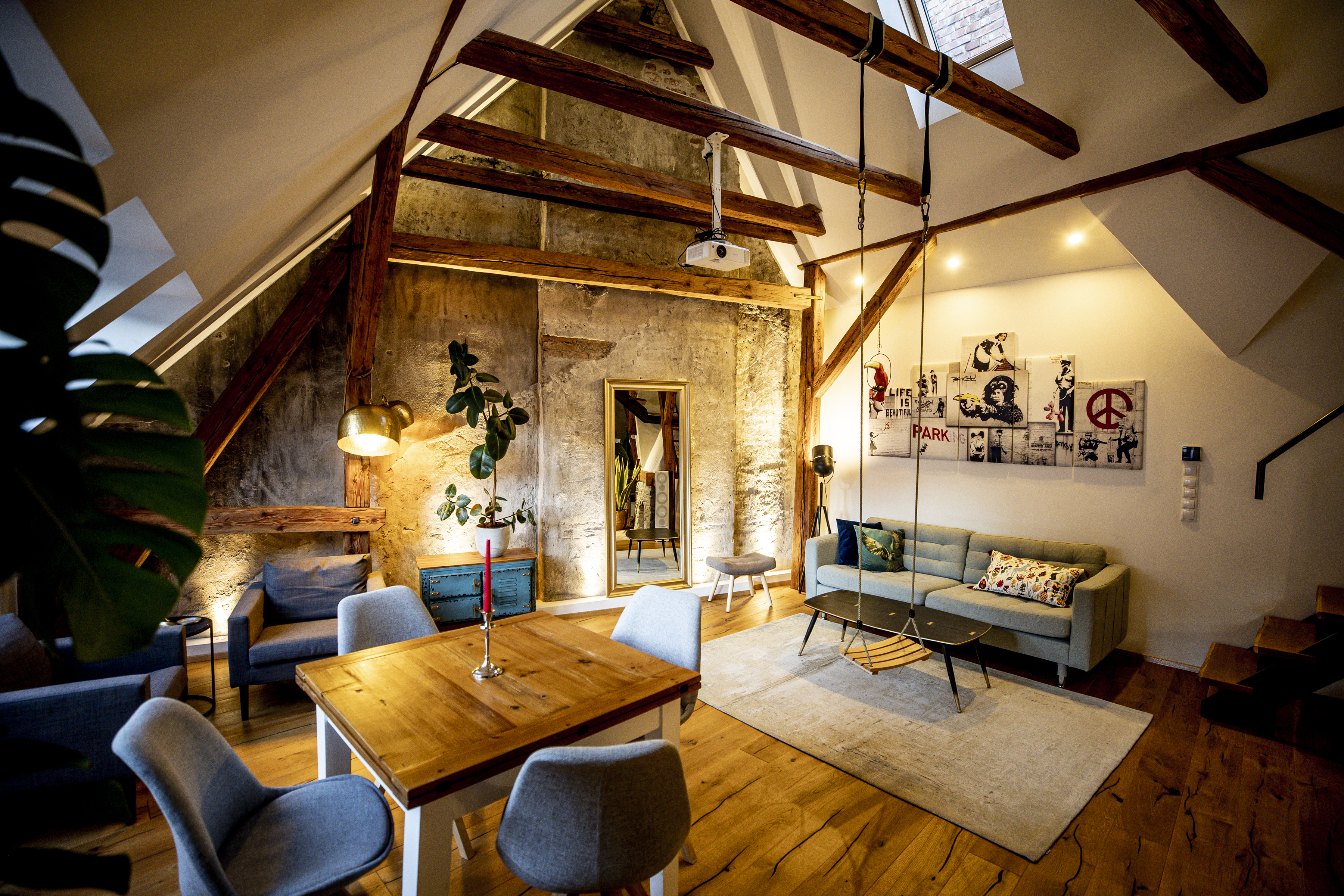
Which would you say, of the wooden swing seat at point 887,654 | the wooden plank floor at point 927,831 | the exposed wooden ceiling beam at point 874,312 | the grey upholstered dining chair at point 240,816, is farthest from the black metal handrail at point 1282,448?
the grey upholstered dining chair at point 240,816

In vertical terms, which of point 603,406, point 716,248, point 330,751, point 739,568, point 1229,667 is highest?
point 716,248

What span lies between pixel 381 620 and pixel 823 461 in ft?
14.1

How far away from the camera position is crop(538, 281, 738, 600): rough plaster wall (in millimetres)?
5336

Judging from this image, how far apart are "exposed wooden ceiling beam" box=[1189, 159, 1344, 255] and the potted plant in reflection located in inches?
189

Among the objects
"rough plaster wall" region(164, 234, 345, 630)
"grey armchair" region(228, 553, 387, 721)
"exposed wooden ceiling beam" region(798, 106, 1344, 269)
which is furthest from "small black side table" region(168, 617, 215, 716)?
"exposed wooden ceiling beam" region(798, 106, 1344, 269)

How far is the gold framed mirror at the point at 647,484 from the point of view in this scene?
5.57 meters

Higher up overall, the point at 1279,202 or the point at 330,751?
the point at 1279,202

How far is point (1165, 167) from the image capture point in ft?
11.6

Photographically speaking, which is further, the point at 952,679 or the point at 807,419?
the point at 807,419

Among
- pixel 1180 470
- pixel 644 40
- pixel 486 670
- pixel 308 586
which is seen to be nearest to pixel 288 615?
pixel 308 586

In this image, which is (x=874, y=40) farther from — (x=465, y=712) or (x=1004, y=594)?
(x=1004, y=594)

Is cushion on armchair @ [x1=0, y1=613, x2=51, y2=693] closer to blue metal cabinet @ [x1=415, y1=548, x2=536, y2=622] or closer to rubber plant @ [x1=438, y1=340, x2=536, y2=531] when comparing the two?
blue metal cabinet @ [x1=415, y1=548, x2=536, y2=622]

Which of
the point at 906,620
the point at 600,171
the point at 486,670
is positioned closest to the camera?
the point at 486,670

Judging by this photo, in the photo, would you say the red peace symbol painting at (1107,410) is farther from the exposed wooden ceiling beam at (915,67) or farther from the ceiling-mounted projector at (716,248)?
the ceiling-mounted projector at (716,248)
